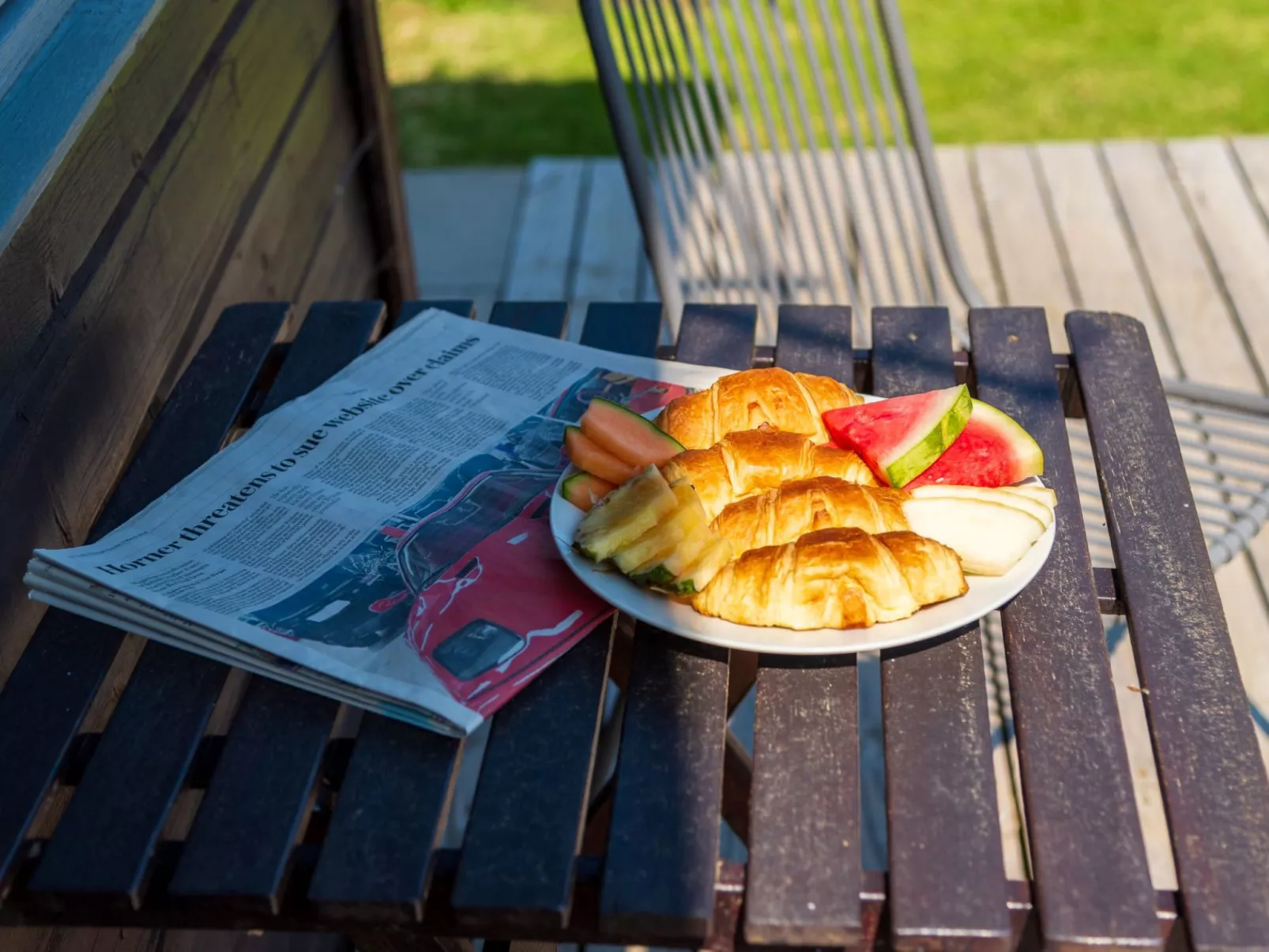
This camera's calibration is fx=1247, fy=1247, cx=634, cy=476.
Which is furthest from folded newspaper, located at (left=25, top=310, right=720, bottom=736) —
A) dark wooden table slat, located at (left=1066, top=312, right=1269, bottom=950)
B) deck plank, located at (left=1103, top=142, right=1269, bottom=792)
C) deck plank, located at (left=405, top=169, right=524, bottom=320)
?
deck plank, located at (left=405, top=169, right=524, bottom=320)

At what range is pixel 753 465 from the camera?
113 centimetres

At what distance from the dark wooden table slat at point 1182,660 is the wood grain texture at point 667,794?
340 millimetres

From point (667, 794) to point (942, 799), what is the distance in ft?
0.68

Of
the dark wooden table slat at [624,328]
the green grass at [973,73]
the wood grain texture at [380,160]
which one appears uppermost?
the green grass at [973,73]

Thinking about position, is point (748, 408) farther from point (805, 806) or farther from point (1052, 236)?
point (1052, 236)

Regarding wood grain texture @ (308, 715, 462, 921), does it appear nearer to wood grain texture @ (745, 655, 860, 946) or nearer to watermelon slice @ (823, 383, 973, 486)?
wood grain texture @ (745, 655, 860, 946)

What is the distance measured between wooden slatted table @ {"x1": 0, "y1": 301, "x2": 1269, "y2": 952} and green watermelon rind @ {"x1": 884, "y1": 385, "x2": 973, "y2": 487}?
14 centimetres

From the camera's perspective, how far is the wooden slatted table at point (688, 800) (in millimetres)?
869

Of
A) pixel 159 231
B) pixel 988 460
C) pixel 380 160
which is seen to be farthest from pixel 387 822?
pixel 380 160

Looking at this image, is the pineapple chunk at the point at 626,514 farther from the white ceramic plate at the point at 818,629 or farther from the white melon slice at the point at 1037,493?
the white melon slice at the point at 1037,493

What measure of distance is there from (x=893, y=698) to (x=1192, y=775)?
23cm

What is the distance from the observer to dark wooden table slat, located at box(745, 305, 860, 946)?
0.86 metres

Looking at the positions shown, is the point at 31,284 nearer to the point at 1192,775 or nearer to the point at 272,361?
the point at 272,361

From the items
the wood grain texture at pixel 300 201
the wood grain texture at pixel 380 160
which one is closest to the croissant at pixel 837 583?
the wood grain texture at pixel 300 201
